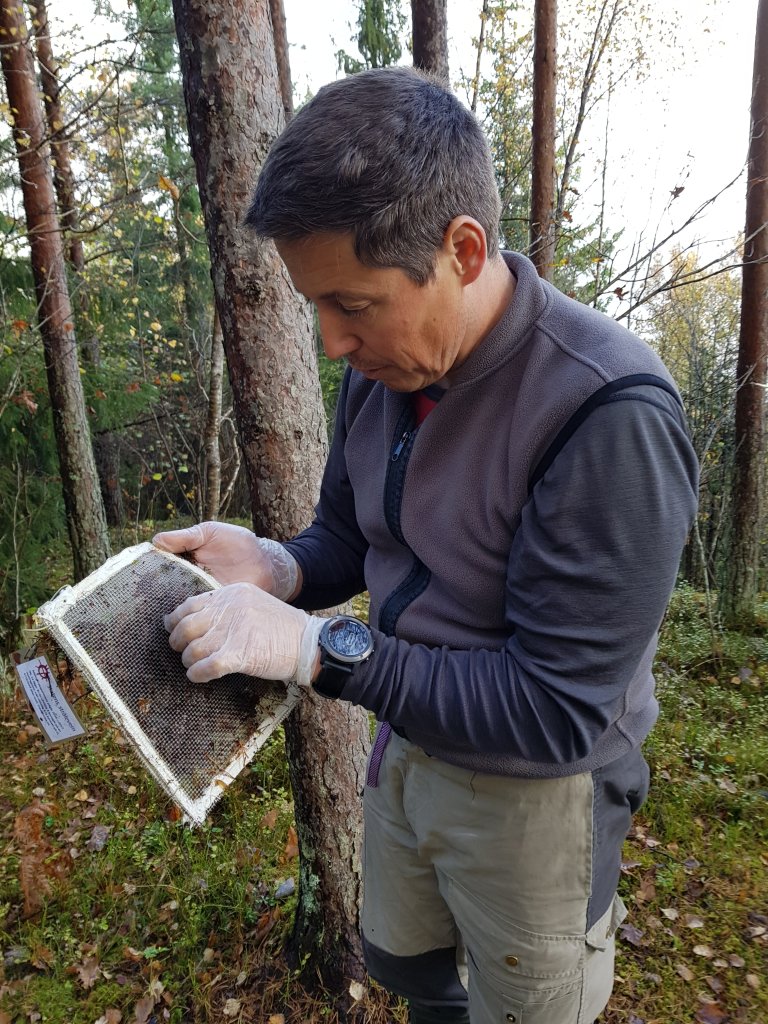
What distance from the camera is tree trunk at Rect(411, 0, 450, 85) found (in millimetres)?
3750

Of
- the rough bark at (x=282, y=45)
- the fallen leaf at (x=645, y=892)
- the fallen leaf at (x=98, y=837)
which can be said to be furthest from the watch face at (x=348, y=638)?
the rough bark at (x=282, y=45)

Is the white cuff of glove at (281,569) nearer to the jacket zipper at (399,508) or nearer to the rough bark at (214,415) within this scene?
the jacket zipper at (399,508)

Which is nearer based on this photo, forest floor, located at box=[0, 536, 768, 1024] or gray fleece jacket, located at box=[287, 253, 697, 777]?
gray fleece jacket, located at box=[287, 253, 697, 777]

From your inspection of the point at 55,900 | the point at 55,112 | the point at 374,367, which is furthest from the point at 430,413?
the point at 55,112

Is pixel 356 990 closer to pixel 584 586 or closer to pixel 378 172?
pixel 584 586

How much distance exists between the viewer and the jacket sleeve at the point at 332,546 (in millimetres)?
1810

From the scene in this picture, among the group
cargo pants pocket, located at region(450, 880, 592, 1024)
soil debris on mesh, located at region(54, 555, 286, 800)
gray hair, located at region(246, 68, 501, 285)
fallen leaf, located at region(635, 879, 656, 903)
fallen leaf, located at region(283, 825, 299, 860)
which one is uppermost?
gray hair, located at region(246, 68, 501, 285)

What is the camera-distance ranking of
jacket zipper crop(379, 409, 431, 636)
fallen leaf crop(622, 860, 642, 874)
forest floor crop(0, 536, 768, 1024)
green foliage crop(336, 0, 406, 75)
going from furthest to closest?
1. green foliage crop(336, 0, 406, 75)
2. fallen leaf crop(622, 860, 642, 874)
3. forest floor crop(0, 536, 768, 1024)
4. jacket zipper crop(379, 409, 431, 636)

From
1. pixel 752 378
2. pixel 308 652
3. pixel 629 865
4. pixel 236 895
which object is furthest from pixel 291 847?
pixel 752 378

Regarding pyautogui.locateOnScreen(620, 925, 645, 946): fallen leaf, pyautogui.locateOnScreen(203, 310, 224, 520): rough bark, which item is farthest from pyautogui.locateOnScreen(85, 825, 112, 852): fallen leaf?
pyautogui.locateOnScreen(203, 310, 224, 520): rough bark

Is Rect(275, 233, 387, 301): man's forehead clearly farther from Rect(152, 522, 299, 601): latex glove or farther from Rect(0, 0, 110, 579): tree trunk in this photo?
Rect(0, 0, 110, 579): tree trunk

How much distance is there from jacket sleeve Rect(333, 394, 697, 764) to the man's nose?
1.48 feet

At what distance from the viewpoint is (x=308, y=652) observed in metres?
1.30

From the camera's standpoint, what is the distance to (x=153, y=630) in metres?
1.41
